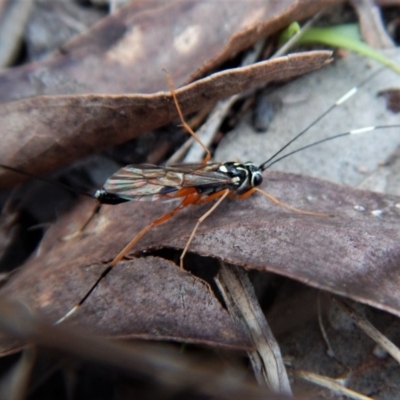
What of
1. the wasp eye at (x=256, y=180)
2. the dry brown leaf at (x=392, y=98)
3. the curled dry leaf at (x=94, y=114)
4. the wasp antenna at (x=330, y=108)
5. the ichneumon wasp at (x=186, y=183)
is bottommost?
the dry brown leaf at (x=392, y=98)

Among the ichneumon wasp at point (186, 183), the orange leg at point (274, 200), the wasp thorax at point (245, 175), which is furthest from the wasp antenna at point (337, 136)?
the orange leg at point (274, 200)

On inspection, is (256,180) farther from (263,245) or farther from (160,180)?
(263,245)

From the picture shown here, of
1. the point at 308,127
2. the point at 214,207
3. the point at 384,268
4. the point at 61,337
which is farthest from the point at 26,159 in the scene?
the point at 61,337

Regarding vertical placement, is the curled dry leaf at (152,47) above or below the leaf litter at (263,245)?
above

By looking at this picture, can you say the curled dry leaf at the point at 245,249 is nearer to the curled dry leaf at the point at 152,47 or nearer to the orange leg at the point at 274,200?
the orange leg at the point at 274,200

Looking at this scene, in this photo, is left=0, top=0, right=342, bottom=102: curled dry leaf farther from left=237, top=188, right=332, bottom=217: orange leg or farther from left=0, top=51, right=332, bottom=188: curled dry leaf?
left=237, top=188, right=332, bottom=217: orange leg

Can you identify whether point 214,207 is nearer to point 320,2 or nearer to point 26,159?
point 26,159

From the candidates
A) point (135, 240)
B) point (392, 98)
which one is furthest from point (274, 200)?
point (392, 98)
